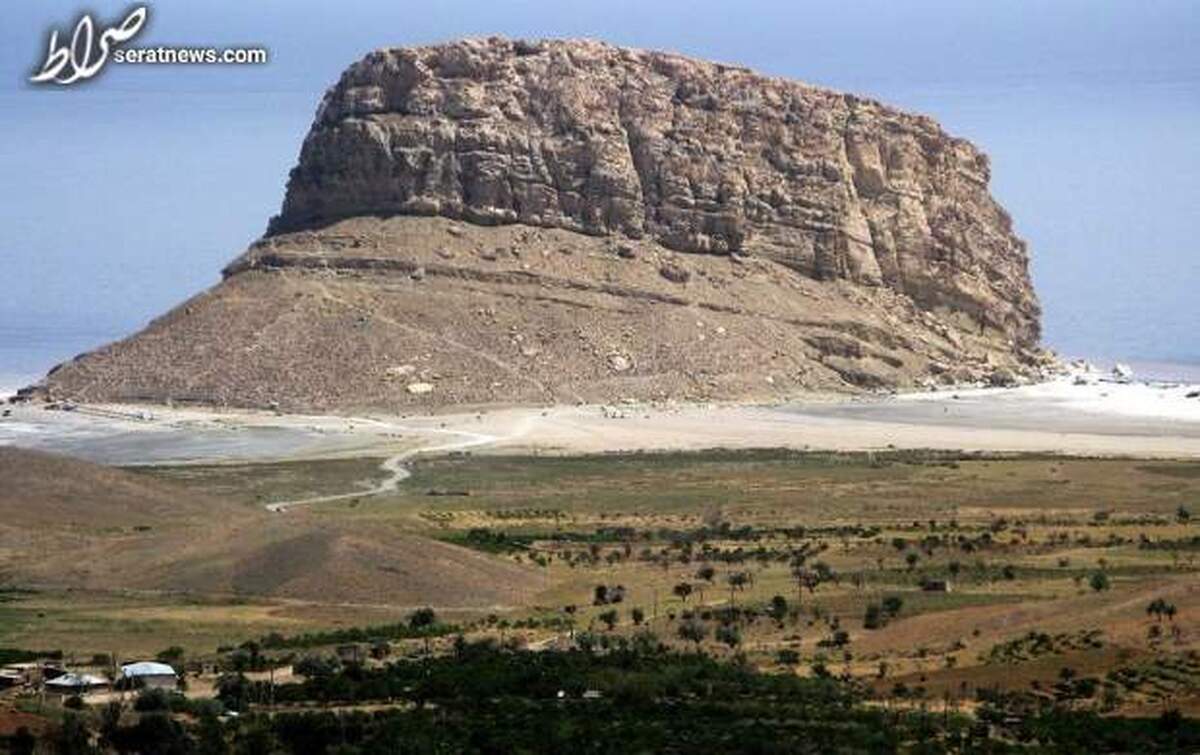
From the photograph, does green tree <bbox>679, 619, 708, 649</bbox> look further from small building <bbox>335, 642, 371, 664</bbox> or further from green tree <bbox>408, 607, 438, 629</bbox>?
small building <bbox>335, 642, 371, 664</bbox>

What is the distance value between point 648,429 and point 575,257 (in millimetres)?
17429

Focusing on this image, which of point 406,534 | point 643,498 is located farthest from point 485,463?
point 406,534

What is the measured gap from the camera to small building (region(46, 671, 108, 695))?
160 feet

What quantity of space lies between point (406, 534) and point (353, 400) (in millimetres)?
49499

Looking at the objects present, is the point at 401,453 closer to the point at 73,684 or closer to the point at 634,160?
the point at 634,160

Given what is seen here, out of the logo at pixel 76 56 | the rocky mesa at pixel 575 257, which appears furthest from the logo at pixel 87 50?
the rocky mesa at pixel 575 257

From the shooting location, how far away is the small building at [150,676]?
49.3 m

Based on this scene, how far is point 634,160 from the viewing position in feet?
437

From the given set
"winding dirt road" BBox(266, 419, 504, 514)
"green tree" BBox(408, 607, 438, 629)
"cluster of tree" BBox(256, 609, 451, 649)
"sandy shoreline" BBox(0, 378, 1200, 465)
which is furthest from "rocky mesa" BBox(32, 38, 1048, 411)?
"cluster of tree" BBox(256, 609, 451, 649)

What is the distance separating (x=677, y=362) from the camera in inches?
4968

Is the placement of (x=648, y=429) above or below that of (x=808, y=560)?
above

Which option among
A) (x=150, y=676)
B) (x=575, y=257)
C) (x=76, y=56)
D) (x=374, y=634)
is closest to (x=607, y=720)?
(x=150, y=676)

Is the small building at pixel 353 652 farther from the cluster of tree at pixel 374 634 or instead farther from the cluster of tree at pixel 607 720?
the cluster of tree at pixel 607 720

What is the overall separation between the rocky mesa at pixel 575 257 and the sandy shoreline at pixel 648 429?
3559 mm
